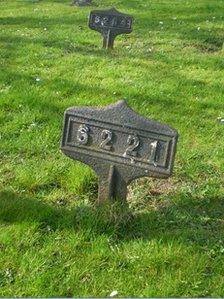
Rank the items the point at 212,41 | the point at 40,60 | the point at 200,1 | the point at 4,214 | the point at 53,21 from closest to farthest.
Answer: the point at 4,214 → the point at 40,60 → the point at 212,41 → the point at 53,21 → the point at 200,1

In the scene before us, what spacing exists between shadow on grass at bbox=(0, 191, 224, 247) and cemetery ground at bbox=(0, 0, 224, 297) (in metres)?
0.01

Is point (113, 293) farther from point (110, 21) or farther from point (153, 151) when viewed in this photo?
point (110, 21)

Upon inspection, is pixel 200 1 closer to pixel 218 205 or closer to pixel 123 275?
pixel 218 205

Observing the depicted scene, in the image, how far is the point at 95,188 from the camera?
557 cm

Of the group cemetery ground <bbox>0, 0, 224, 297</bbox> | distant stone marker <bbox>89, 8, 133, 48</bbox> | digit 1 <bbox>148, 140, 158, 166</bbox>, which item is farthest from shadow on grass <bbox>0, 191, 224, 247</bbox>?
distant stone marker <bbox>89, 8, 133, 48</bbox>

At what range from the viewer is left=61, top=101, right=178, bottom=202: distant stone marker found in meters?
4.51

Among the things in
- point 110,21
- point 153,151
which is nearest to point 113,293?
point 153,151

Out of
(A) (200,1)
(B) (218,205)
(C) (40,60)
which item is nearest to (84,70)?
(C) (40,60)

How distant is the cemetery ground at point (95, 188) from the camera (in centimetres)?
421

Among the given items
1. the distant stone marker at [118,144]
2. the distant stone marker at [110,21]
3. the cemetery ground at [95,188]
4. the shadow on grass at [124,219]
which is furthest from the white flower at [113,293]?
the distant stone marker at [110,21]

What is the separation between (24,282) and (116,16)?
8125 millimetres

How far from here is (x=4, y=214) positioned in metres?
4.90

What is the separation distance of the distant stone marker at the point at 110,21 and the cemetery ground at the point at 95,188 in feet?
1.88

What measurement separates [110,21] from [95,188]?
6.49m
